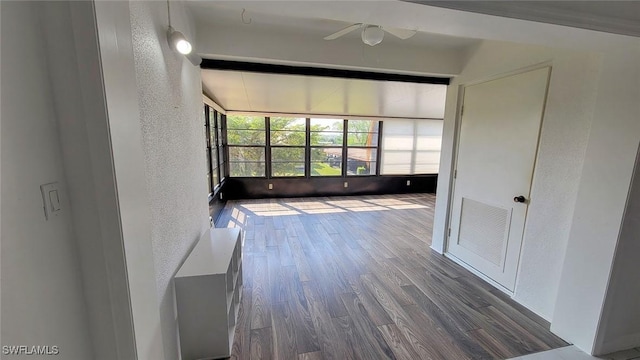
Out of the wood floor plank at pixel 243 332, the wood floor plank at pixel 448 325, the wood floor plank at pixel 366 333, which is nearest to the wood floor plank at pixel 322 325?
the wood floor plank at pixel 366 333

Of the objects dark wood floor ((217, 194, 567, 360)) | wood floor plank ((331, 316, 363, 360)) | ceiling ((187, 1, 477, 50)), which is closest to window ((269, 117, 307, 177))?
dark wood floor ((217, 194, 567, 360))

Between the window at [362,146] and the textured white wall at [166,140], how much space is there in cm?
518

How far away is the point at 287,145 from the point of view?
6406mm

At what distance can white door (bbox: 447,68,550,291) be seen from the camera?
2.13 metres

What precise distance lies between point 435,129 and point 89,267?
7.85 m

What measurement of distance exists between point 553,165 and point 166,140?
2752mm

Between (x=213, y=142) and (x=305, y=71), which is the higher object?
(x=305, y=71)

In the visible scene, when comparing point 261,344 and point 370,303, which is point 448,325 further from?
point 261,344

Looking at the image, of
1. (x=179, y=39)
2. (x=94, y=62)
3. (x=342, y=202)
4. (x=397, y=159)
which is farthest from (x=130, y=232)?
(x=397, y=159)

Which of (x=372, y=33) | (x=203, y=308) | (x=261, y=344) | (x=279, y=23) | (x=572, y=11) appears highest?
(x=279, y=23)

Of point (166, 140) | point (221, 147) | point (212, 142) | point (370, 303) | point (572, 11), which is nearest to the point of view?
point (572, 11)

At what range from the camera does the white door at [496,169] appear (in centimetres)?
213

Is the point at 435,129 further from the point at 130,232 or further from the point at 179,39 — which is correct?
the point at 130,232

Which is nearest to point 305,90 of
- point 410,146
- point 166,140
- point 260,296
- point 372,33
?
point 372,33
